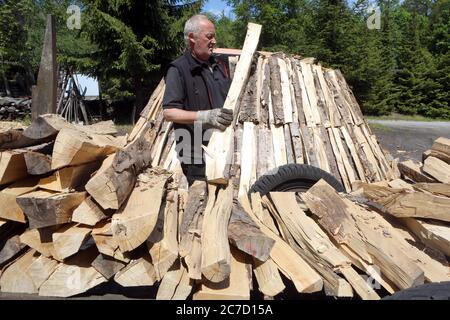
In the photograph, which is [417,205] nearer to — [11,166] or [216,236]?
[216,236]

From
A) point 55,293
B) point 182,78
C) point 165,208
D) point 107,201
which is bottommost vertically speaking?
point 55,293

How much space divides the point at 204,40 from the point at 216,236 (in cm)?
188

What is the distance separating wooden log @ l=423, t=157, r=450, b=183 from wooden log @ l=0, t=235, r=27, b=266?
355cm

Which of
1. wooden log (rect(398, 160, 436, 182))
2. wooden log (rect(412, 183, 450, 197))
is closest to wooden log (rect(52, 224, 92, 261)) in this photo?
wooden log (rect(412, 183, 450, 197))

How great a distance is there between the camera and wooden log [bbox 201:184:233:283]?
2004mm

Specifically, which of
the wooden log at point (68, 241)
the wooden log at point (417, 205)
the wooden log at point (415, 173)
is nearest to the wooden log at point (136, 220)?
the wooden log at point (68, 241)

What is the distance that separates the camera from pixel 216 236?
223 centimetres

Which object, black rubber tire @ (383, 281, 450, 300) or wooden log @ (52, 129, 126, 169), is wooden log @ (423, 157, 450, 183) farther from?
wooden log @ (52, 129, 126, 169)

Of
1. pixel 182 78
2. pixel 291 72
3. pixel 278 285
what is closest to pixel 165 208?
pixel 278 285

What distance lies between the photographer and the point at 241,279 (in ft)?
7.07
